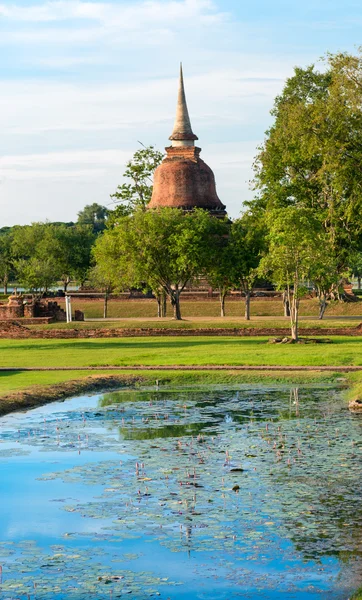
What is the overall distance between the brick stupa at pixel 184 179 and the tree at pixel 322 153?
50.8ft

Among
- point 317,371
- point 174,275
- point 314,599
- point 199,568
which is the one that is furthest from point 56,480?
point 174,275

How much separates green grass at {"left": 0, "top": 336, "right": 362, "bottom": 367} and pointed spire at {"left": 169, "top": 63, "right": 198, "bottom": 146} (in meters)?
40.5

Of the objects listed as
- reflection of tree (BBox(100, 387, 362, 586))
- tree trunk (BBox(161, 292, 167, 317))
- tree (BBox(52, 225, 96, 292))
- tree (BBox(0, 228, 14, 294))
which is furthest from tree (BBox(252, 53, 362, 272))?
tree (BBox(0, 228, 14, 294))

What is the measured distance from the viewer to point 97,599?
10805 millimetres

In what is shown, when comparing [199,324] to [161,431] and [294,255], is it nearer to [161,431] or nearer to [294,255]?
[294,255]

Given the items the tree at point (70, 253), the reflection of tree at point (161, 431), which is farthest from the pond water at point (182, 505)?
the tree at point (70, 253)

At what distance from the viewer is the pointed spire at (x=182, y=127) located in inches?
3270

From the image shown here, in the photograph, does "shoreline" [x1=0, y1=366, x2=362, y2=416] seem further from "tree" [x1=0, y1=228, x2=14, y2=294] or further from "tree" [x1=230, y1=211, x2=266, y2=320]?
"tree" [x1=0, y1=228, x2=14, y2=294]

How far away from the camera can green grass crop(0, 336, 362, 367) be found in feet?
111

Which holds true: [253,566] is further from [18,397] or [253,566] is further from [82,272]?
[82,272]

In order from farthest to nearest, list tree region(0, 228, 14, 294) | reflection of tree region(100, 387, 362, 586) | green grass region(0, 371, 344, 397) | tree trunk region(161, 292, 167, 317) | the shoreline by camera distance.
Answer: tree region(0, 228, 14, 294) < tree trunk region(161, 292, 167, 317) < green grass region(0, 371, 344, 397) < the shoreline < reflection of tree region(100, 387, 362, 586)

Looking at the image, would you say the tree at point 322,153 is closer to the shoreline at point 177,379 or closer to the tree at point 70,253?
the shoreline at point 177,379

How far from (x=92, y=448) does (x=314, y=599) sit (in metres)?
9.13

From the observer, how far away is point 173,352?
3744cm
